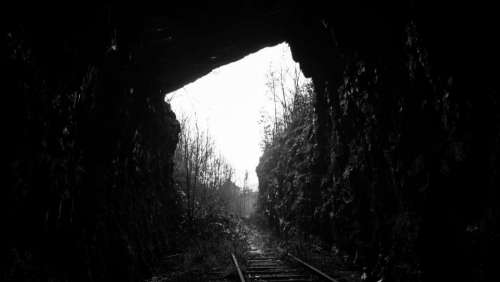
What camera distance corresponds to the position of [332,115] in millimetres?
11375

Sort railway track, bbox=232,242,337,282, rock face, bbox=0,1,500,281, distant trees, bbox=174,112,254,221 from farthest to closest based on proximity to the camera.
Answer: distant trees, bbox=174,112,254,221, railway track, bbox=232,242,337,282, rock face, bbox=0,1,500,281

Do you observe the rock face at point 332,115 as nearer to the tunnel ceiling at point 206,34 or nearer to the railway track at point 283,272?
the tunnel ceiling at point 206,34

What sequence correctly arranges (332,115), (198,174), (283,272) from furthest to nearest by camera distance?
1. (198,174)
2. (332,115)
3. (283,272)

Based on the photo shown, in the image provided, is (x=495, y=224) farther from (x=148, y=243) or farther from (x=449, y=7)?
(x=148, y=243)

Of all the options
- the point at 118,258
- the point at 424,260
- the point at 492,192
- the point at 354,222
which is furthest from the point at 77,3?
the point at 354,222

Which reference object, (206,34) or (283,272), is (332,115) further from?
(283,272)

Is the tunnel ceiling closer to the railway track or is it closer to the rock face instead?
the rock face

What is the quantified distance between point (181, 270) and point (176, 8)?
7558 millimetres

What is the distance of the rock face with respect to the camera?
14.5 ft

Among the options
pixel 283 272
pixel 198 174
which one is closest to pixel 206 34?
pixel 283 272

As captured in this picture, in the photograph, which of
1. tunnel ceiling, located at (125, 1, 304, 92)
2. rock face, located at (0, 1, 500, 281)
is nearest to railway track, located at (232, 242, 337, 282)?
rock face, located at (0, 1, 500, 281)

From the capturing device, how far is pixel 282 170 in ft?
73.5

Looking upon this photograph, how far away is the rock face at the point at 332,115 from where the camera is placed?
14.5ft

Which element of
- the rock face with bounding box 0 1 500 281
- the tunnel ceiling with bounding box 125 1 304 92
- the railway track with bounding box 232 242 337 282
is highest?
the tunnel ceiling with bounding box 125 1 304 92
